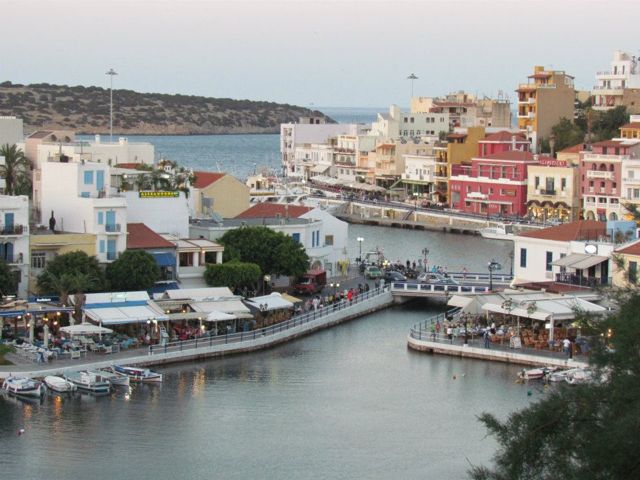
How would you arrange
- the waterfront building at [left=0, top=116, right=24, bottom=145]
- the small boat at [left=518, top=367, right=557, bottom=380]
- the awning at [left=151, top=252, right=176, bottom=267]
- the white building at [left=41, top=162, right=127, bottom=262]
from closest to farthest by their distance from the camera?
the small boat at [left=518, top=367, right=557, bottom=380], the white building at [left=41, top=162, right=127, bottom=262], the awning at [left=151, top=252, right=176, bottom=267], the waterfront building at [left=0, top=116, right=24, bottom=145]

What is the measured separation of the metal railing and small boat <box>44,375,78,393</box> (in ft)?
11.7

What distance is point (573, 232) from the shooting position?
158ft

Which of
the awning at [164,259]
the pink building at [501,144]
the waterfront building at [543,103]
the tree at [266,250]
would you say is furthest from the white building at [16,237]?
the waterfront building at [543,103]

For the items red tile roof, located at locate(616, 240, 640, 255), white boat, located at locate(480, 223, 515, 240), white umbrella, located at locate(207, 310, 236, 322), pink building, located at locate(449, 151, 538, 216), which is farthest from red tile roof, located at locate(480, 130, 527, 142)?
white umbrella, located at locate(207, 310, 236, 322)

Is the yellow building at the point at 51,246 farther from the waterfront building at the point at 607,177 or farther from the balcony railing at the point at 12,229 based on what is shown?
the waterfront building at the point at 607,177

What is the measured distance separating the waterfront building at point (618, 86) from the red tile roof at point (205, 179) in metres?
45.8

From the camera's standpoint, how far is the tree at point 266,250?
160 feet

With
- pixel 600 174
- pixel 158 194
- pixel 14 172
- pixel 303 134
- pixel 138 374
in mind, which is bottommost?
pixel 138 374

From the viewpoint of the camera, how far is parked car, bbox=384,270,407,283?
173ft

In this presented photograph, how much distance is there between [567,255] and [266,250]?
9175 millimetres

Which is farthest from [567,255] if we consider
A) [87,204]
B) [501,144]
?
[501,144]

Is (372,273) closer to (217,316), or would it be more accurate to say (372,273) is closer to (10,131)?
(217,316)

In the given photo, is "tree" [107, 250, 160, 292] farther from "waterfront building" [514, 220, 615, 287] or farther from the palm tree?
"waterfront building" [514, 220, 615, 287]

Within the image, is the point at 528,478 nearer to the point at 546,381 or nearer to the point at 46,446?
the point at 46,446
